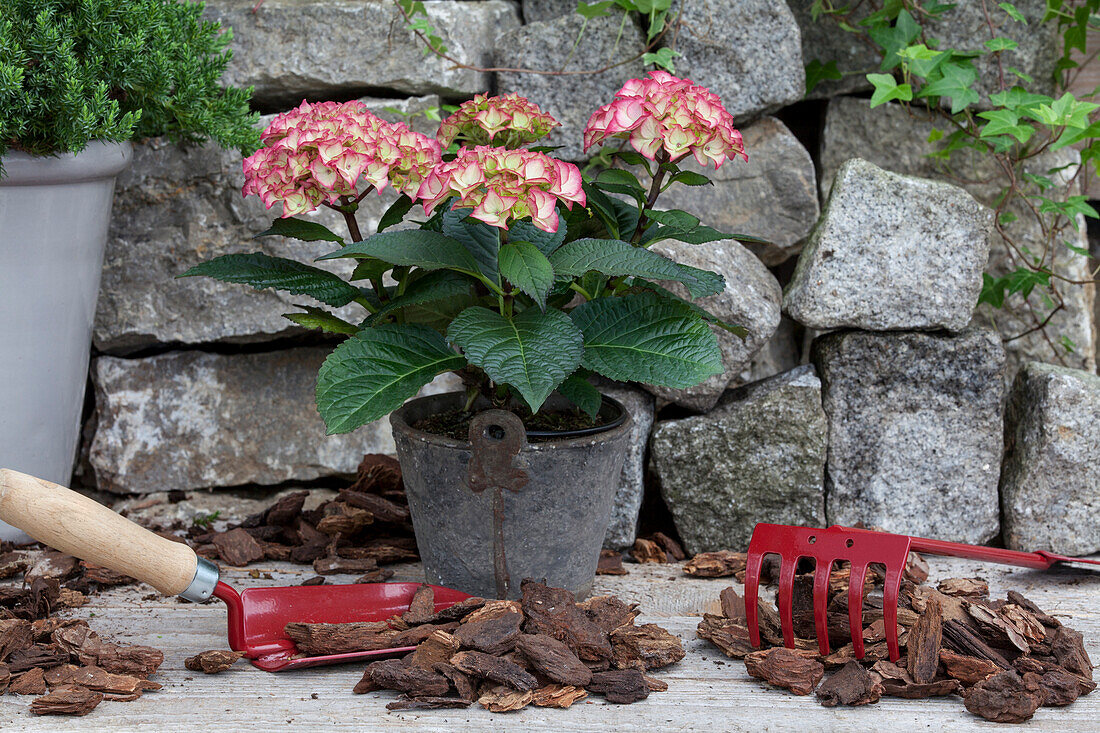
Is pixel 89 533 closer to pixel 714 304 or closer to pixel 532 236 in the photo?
pixel 532 236

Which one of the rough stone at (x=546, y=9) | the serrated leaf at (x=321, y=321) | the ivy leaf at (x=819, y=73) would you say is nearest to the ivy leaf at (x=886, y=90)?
the ivy leaf at (x=819, y=73)

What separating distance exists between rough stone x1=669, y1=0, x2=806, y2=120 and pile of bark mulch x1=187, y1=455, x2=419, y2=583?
1020mm

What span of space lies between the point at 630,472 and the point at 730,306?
372mm

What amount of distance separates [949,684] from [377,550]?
0.99m

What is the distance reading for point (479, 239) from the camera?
1434 millimetres

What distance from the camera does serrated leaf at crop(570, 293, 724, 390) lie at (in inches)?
51.6

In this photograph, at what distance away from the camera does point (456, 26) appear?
6.33ft

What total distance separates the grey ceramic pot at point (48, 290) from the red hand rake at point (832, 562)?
1.30 metres

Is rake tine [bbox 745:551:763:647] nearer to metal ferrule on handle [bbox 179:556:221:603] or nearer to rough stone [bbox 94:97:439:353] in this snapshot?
metal ferrule on handle [bbox 179:556:221:603]

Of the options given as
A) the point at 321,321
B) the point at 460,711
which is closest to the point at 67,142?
the point at 321,321

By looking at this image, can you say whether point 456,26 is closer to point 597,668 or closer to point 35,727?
point 597,668

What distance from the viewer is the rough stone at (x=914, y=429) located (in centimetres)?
182

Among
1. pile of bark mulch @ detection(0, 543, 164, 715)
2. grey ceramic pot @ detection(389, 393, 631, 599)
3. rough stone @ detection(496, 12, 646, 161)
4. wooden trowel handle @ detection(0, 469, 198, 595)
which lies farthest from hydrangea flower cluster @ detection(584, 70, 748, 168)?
pile of bark mulch @ detection(0, 543, 164, 715)

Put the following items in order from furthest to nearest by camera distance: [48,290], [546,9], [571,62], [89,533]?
[546,9]
[571,62]
[48,290]
[89,533]
